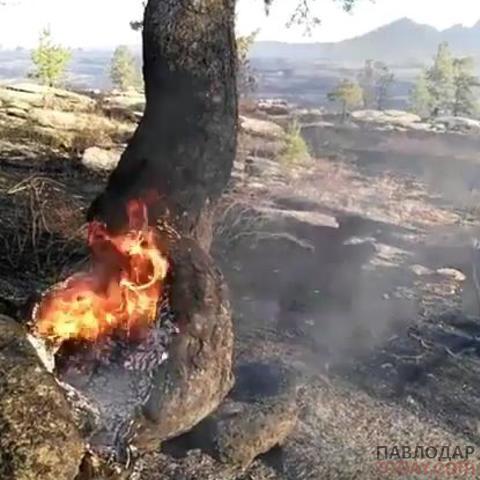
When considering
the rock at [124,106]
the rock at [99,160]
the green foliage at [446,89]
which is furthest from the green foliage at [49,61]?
the green foliage at [446,89]

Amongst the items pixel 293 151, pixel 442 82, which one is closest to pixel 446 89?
pixel 442 82

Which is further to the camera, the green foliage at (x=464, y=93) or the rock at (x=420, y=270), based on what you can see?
the green foliage at (x=464, y=93)

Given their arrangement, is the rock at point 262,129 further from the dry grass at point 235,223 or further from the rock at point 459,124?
the rock at point 459,124

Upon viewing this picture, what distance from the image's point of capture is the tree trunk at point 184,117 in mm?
7219

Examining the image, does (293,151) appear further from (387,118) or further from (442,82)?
(442,82)

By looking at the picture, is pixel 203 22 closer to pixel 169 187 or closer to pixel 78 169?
pixel 169 187

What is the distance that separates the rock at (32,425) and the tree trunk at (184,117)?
116 inches

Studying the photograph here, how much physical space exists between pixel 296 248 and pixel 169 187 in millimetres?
10057

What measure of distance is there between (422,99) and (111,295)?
73.5 metres

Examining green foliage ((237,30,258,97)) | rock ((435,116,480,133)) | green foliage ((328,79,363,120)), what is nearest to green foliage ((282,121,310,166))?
green foliage ((237,30,258,97))

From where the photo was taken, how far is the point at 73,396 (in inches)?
214

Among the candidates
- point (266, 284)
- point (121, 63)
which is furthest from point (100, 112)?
point (121, 63)

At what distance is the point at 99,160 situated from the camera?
18.6 meters

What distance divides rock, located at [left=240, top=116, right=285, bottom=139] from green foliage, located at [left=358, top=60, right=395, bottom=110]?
52842 mm
